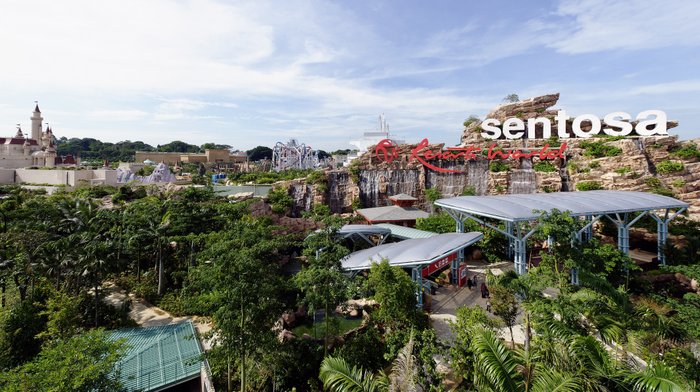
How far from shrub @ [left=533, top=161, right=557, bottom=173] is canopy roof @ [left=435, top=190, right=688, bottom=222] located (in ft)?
39.2

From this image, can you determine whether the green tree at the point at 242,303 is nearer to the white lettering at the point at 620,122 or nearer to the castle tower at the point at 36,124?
the white lettering at the point at 620,122

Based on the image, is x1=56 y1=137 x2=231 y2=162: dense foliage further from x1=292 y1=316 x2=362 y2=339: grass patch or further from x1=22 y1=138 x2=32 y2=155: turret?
x1=292 y1=316 x2=362 y2=339: grass patch

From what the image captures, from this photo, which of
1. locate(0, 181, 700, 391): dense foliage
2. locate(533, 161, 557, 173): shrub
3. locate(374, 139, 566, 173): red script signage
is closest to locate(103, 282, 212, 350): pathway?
locate(0, 181, 700, 391): dense foliage

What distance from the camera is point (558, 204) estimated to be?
58.0ft

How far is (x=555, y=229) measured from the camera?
9.89 m

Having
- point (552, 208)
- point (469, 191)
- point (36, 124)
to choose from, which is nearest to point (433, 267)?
point (552, 208)

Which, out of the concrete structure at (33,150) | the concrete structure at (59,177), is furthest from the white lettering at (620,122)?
the concrete structure at (33,150)

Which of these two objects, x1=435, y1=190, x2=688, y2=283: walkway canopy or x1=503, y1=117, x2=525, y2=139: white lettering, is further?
x1=503, y1=117, x2=525, y2=139: white lettering

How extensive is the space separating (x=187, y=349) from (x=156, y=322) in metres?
4.82

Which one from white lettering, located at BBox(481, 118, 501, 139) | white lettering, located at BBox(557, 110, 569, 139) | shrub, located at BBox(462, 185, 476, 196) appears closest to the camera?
shrub, located at BBox(462, 185, 476, 196)

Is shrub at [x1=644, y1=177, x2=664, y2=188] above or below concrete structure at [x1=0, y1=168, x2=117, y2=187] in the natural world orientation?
below

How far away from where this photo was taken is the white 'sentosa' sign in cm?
3406

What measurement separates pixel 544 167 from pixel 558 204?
17.3 metres

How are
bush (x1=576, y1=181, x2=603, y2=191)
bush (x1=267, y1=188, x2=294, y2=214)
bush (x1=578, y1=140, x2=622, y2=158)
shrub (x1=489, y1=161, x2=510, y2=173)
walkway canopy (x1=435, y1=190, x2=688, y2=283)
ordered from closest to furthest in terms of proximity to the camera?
walkway canopy (x1=435, y1=190, x2=688, y2=283) → bush (x1=576, y1=181, x2=603, y2=191) → bush (x1=267, y1=188, x2=294, y2=214) → bush (x1=578, y1=140, x2=622, y2=158) → shrub (x1=489, y1=161, x2=510, y2=173)
